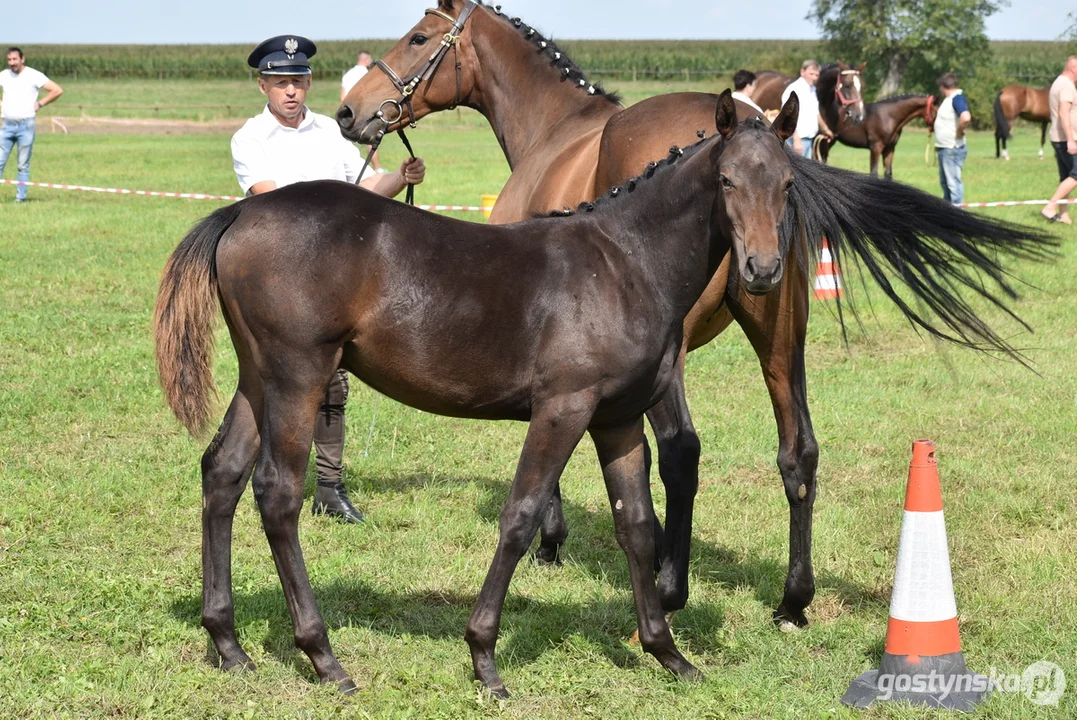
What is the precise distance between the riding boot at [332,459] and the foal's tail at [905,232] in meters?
2.77

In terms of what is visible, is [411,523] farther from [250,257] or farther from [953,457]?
[953,457]

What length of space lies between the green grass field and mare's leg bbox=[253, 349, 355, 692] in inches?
7.3

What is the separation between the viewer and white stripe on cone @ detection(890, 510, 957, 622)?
157 inches

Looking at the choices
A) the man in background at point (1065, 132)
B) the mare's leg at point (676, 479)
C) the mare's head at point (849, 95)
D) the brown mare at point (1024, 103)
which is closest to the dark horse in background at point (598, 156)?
the mare's leg at point (676, 479)

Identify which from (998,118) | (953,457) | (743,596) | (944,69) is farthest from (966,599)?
(944,69)

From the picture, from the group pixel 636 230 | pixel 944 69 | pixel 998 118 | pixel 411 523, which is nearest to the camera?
pixel 636 230

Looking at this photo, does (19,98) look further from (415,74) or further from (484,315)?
(484,315)

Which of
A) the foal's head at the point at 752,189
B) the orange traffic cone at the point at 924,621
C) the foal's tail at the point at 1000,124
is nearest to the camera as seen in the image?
the foal's head at the point at 752,189

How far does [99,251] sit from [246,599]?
9.74 metres

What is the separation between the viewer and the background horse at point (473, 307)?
3.78 m

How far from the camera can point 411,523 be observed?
240 inches

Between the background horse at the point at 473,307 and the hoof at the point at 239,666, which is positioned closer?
the background horse at the point at 473,307

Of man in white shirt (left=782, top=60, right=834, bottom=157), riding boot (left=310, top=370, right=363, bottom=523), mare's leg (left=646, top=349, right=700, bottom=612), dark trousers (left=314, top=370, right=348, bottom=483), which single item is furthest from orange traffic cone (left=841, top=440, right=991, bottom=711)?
man in white shirt (left=782, top=60, right=834, bottom=157)

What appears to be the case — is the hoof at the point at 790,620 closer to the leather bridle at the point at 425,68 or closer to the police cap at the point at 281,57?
the leather bridle at the point at 425,68
